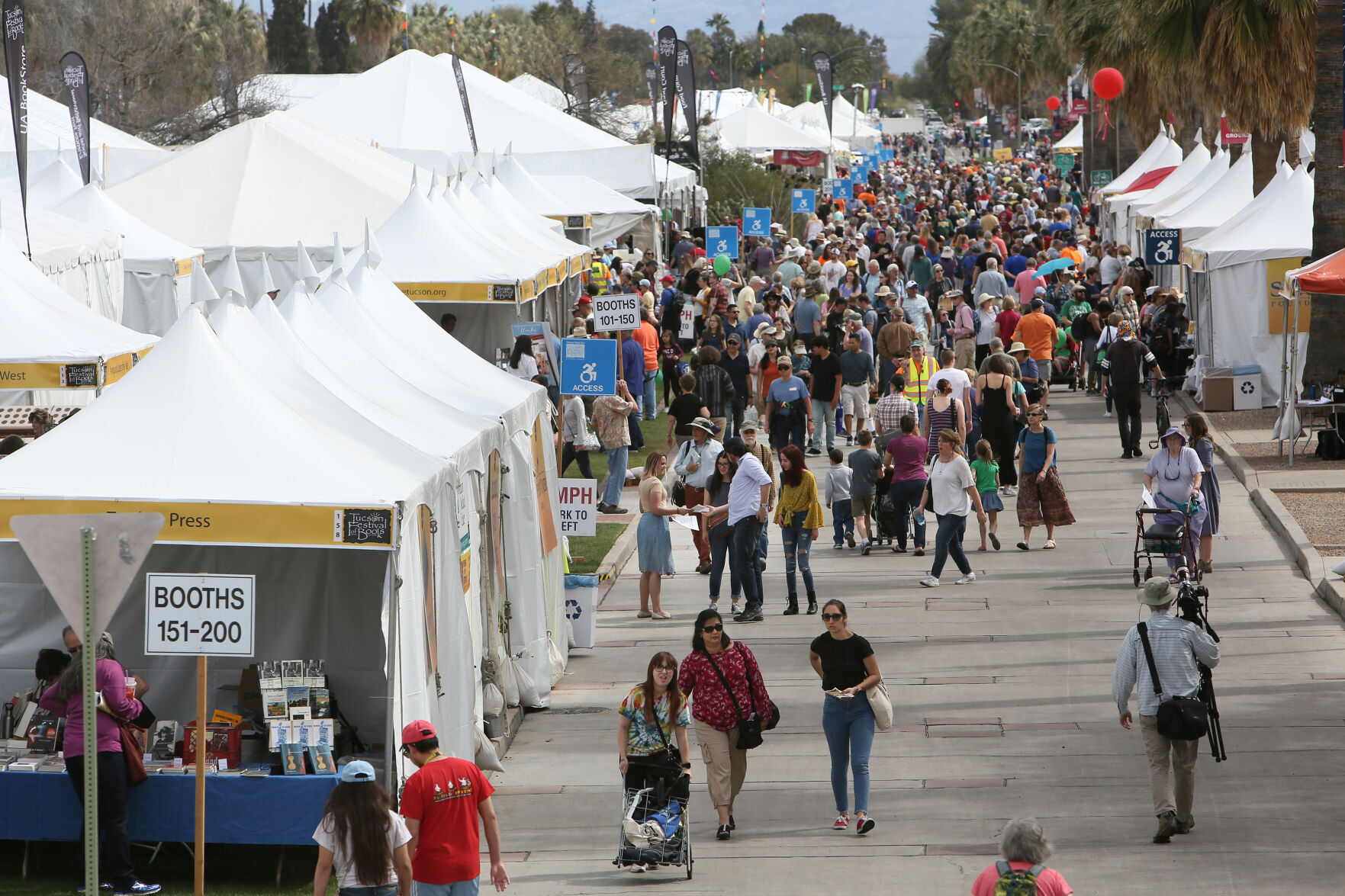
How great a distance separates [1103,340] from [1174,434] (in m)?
11.0

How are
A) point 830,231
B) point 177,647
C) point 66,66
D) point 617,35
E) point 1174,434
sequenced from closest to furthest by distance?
point 177,647 < point 1174,434 < point 66,66 < point 830,231 < point 617,35

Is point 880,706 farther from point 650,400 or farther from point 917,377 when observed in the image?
point 650,400

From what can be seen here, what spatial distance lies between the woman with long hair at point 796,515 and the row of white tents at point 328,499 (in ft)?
10.3

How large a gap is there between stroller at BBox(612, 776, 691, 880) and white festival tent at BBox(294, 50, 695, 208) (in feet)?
79.9

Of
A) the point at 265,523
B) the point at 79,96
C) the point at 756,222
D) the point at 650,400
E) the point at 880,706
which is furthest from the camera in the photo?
the point at 756,222

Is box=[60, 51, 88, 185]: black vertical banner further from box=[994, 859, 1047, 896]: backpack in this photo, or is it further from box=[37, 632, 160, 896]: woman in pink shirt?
box=[994, 859, 1047, 896]: backpack

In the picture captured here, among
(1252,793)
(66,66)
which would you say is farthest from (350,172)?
(1252,793)

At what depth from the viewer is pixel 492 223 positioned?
23844mm

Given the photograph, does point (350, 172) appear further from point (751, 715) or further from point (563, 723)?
point (751, 715)

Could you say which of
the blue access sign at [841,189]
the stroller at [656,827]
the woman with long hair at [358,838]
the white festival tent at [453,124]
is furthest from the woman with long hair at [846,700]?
the blue access sign at [841,189]

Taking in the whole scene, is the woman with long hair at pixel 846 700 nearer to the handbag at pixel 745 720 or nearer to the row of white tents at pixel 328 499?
the handbag at pixel 745 720

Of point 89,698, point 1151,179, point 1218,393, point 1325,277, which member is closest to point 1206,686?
point 89,698

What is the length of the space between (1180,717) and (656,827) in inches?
123

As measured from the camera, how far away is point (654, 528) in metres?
15.2
